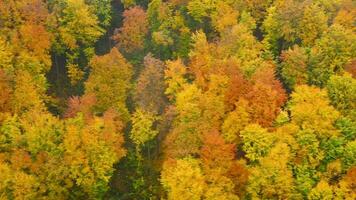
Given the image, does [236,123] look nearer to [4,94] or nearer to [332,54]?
[332,54]

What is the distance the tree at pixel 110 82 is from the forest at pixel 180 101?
21 cm

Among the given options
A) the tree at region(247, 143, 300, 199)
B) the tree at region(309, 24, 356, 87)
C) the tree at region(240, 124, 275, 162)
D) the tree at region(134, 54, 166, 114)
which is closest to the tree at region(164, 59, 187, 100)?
the tree at region(134, 54, 166, 114)

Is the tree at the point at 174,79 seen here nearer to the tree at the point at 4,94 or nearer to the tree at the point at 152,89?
the tree at the point at 152,89

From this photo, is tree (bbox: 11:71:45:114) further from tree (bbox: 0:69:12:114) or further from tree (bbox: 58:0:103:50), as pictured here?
tree (bbox: 58:0:103:50)

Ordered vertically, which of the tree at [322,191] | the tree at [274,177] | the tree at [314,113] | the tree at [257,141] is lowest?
the tree at [322,191]

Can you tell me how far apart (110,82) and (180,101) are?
14.2 m

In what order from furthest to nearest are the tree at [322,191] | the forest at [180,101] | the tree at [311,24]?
1. the tree at [311,24]
2. the forest at [180,101]
3. the tree at [322,191]

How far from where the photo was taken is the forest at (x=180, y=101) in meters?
57.7

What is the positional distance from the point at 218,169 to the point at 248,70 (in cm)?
1784

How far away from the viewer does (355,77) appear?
2576 inches

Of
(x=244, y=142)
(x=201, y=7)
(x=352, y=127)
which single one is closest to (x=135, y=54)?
(x=201, y=7)

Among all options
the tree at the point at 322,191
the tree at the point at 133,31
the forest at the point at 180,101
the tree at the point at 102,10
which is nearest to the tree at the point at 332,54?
the forest at the point at 180,101

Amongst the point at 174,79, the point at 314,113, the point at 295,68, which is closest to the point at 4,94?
the point at 174,79

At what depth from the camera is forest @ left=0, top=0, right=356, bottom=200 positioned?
2271 inches
